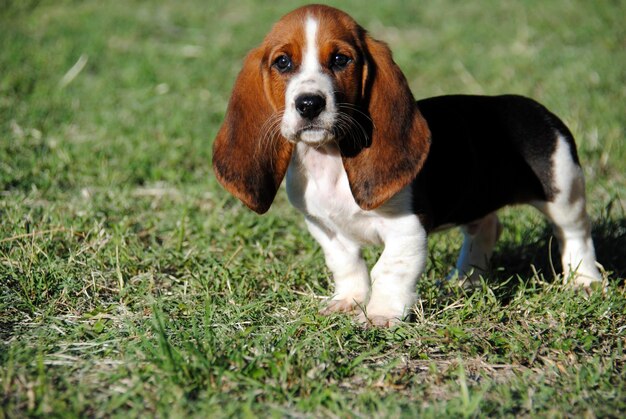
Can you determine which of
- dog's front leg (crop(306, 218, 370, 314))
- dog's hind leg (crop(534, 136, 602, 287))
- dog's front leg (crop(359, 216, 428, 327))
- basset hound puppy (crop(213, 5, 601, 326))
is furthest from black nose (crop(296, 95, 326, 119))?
dog's hind leg (crop(534, 136, 602, 287))

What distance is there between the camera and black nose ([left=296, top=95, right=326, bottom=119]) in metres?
3.71

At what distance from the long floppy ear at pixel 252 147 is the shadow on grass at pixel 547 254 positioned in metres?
1.72

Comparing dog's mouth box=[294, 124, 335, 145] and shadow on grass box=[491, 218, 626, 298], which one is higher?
dog's mouth box=[294, 124, 335, 145]

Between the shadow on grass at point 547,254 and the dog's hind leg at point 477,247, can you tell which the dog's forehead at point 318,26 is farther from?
the shadow on grass at point 547,254

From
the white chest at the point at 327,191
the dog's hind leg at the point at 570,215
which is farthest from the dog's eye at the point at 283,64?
the dog's hind leg at the point at 570,215

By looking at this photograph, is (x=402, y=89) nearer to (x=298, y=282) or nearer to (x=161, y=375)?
(x=298, y=282)

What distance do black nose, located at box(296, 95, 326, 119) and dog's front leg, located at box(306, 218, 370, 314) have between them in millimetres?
905

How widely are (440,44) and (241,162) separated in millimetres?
6902

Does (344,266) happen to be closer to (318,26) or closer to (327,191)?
(327,191)

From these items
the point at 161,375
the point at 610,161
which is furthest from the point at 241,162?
the point at 610,161

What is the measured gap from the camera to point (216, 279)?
4.70 metres

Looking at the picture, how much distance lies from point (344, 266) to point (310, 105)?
116 cm

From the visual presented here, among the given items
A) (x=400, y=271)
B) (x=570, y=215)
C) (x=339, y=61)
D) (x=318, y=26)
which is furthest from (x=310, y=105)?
(x=570, y=215)

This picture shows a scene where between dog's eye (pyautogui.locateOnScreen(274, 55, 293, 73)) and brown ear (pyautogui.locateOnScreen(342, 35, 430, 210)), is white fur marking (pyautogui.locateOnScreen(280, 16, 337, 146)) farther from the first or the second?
brown ear (pyautogui.locateOnScreen(342, 35, 430, 210))
